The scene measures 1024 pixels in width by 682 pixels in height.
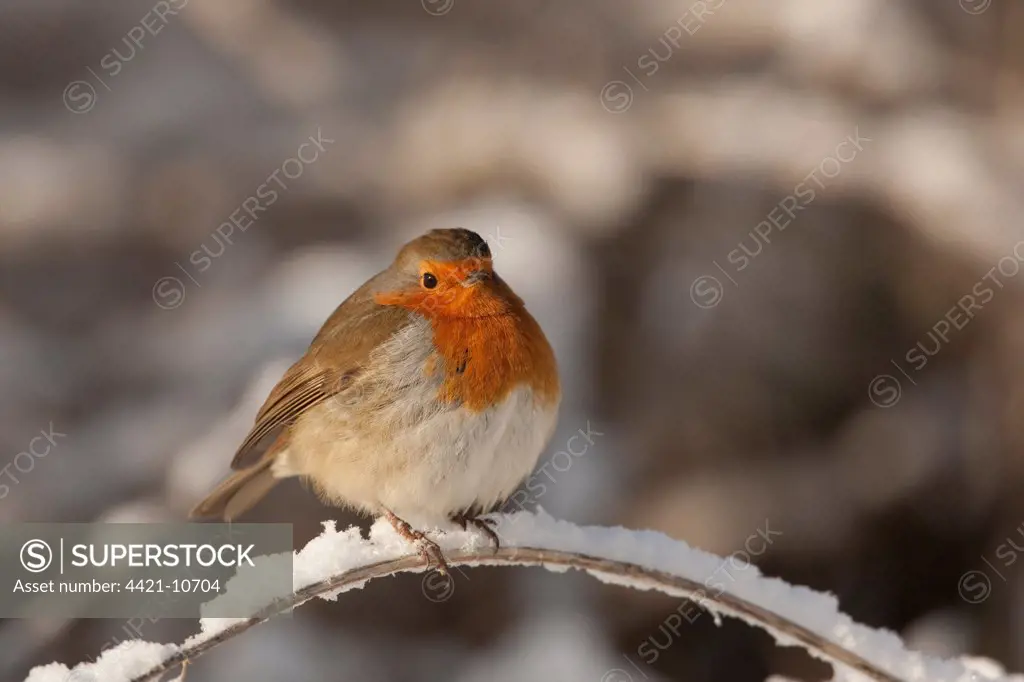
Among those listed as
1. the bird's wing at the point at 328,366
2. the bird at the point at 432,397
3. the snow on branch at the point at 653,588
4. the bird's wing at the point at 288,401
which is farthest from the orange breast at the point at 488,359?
the snow on branch at the point at 653,588

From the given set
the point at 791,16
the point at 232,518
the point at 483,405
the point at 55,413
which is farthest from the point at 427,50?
the point at 483,405

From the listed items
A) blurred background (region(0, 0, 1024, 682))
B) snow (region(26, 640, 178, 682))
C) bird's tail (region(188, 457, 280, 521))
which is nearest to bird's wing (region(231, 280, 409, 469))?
bird's tail (region(188, 457, 280, 521))

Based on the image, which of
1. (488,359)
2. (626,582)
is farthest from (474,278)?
(626,582)

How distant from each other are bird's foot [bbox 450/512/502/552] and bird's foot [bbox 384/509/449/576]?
0.16 metres

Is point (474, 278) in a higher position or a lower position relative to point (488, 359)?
higher

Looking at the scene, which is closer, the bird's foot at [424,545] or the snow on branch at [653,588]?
the snow on branch at [653,588]

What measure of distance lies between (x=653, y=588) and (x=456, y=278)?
4.91 ft

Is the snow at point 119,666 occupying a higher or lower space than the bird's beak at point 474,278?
lower

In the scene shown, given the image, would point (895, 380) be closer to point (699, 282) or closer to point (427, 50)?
point (699, 282)

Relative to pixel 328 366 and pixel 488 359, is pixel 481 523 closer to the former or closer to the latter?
pixel 488 359

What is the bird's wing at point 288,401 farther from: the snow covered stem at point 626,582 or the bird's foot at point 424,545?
the snow covered stem at point 626,582

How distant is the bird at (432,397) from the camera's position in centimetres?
348

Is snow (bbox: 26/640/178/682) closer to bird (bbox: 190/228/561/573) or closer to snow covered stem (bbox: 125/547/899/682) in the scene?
snow covered stem (bbox: 125/547/899/682)

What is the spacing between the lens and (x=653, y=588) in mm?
2527
